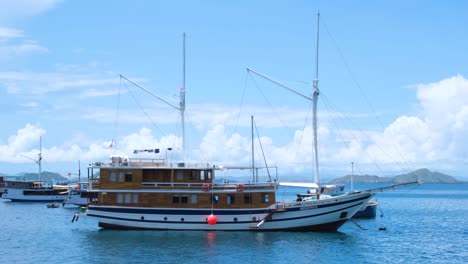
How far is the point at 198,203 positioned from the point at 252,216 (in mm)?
4330

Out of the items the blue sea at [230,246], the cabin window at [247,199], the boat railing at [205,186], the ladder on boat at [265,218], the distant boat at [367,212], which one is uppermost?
the boat railing at [205,186]

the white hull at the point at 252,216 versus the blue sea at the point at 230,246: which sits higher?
the white hull at the point at 252,216

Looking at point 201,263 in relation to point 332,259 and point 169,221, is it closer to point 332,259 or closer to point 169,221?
point 332,259

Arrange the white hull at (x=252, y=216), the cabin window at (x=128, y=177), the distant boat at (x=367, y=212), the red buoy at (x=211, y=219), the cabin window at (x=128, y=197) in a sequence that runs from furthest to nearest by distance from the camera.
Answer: the distant boat at (x=367, y=212)
the cabin window at (x=128, y=177)
the cabin window at (x=128, y=197)
the white hull at (x=252, y=216)
the red buoy at (x=211, y=219)

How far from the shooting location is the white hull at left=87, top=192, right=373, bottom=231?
44.3m

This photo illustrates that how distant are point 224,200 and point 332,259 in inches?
452

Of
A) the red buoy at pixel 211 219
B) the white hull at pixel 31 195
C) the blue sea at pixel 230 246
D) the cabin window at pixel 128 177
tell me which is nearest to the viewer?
the blue sea at pixel 230 246

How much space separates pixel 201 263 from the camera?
111 ft

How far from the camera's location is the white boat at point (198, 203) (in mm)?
44312

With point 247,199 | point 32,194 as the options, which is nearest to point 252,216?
point 247,199

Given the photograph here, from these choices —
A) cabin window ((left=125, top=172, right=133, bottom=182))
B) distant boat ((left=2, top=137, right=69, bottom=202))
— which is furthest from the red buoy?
distant boat ((left=2, top=137, right=69, bottom=202))

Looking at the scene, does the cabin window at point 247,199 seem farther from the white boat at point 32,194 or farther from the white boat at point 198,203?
the white boat at point 32,194

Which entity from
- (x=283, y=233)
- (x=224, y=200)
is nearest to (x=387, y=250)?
(x=283, y=233)

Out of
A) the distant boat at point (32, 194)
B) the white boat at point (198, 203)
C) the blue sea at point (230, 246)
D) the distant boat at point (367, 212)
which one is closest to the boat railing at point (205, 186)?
the white boat at point (198, 203)
